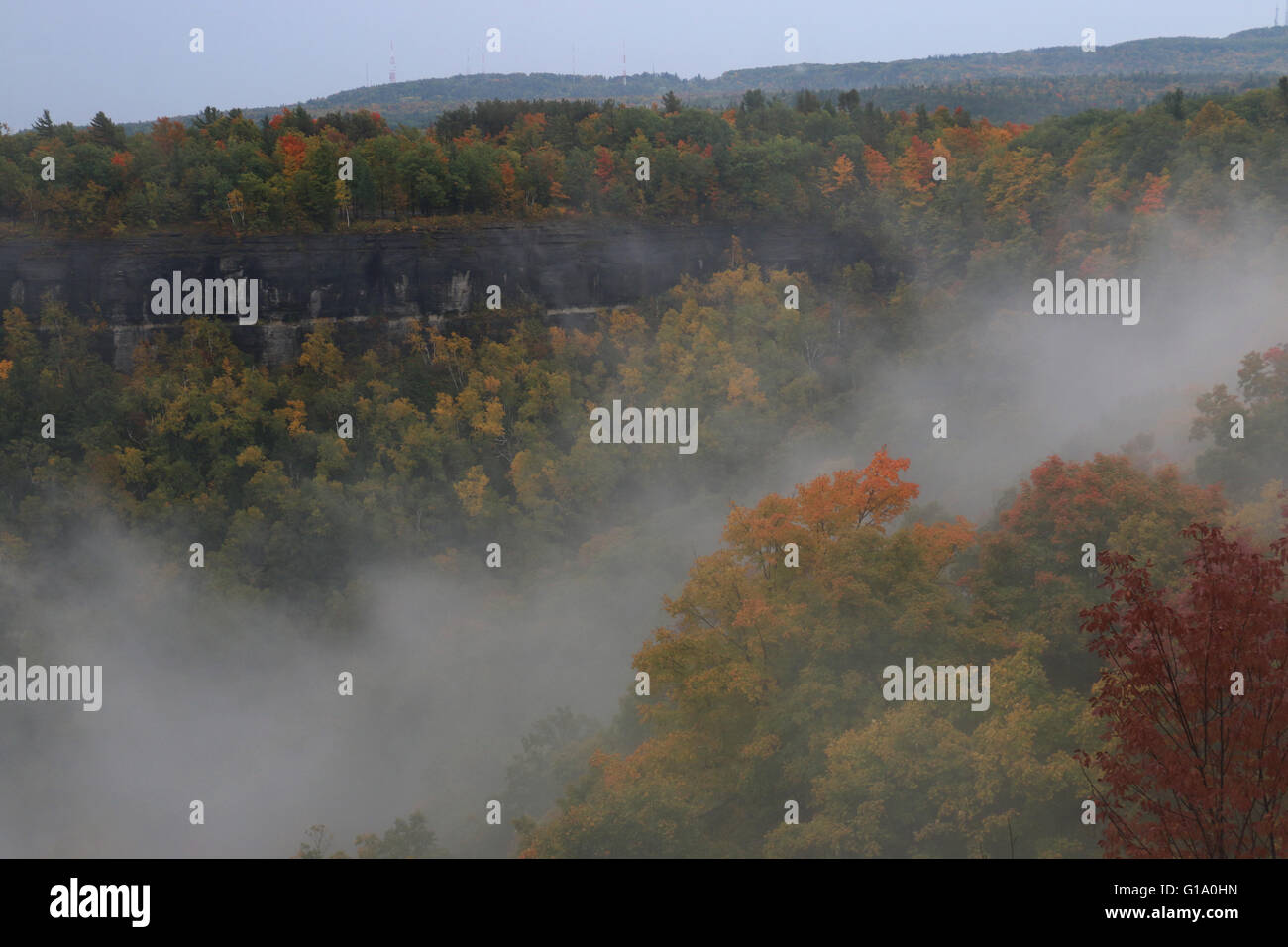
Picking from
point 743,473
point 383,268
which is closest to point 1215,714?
point 743,473

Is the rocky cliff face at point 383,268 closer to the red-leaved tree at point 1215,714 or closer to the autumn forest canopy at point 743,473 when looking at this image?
the autumn forest canopy at point 743,473

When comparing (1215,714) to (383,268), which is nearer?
(1215,714)

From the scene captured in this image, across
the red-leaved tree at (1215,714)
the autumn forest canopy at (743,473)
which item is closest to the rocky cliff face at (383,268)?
the autumn forest canopy at (743,473)

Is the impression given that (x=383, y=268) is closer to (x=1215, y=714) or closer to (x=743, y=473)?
(x=743, y=473)

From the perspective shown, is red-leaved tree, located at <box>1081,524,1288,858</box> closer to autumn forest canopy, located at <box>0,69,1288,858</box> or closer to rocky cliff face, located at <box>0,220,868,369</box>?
autumn forest canopy, located at <box>0,69,1288,858</box>

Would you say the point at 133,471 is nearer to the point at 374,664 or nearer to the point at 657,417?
the point at 374,664

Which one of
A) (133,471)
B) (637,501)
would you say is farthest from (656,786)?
(133,471)

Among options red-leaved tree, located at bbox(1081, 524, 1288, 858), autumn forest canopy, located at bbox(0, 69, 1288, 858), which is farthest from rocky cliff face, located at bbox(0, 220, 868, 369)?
red-leaved tree, located at bbox(1081, 524, 1288, 858)
